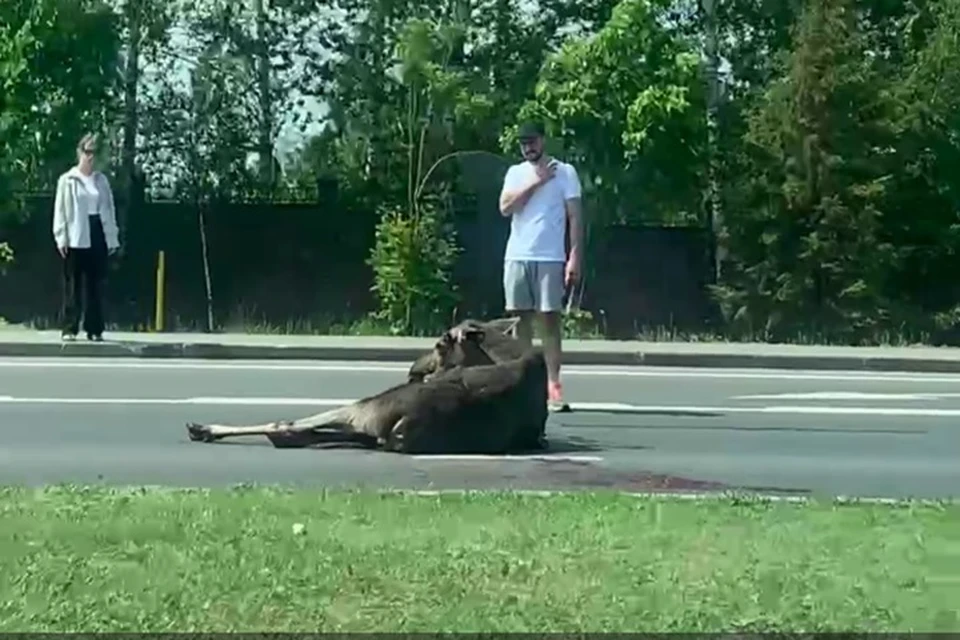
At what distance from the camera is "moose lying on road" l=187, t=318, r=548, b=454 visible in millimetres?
10477

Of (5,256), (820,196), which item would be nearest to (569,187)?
(820,196)

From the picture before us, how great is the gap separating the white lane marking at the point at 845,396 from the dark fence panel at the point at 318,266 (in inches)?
328

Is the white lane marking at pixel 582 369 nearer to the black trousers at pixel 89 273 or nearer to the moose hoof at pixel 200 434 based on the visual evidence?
the black trousers at pixel 89 273

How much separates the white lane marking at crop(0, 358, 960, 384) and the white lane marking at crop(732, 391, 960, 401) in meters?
1.43

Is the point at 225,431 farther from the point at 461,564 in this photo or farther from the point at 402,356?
the point at 402,356

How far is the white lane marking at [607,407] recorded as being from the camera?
13352 mm

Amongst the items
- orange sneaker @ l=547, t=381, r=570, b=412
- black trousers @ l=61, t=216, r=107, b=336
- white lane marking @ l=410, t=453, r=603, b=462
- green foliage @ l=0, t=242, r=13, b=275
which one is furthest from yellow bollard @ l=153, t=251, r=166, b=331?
white lane marking @ l=410, t=453, r=603, b=462

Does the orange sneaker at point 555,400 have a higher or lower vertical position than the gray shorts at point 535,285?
lower

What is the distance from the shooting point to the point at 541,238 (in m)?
12.6

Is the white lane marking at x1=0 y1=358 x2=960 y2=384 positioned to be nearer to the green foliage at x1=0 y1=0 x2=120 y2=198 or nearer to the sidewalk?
the sidewalk

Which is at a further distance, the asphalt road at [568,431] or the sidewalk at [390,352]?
the sidewalk at [390,352]

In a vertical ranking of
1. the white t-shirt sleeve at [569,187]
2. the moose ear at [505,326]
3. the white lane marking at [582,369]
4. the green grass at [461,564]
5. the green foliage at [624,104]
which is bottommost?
the white lane marking at [582,369]

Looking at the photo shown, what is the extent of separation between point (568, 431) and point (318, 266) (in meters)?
13.3

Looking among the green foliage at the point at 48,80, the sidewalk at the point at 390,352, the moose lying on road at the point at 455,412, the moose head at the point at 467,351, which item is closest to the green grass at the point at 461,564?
the moose lying on road at the point at 455,412
